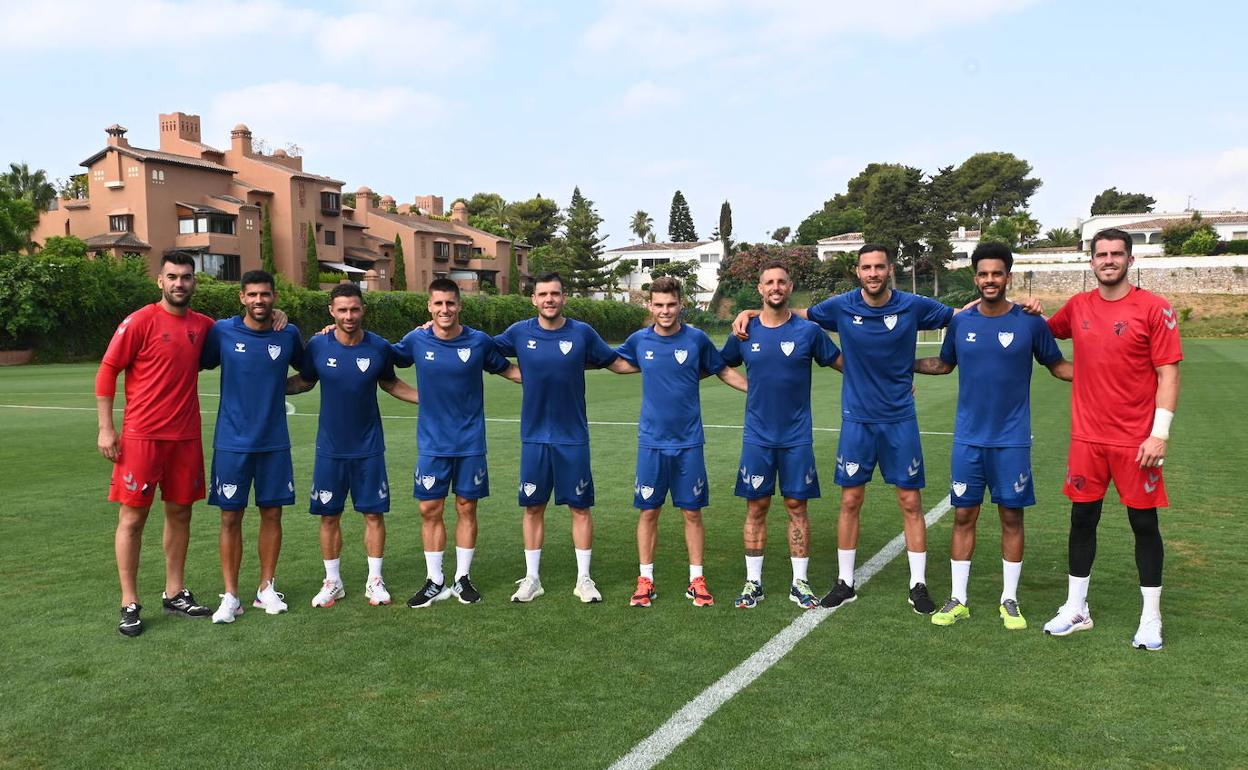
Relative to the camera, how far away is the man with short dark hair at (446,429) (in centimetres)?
632

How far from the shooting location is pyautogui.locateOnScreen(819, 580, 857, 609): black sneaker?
6.05 m

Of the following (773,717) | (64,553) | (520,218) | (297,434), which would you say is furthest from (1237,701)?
(520,218)

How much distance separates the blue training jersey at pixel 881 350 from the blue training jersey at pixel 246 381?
11.4 feet

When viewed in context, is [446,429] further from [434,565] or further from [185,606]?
[185,606]

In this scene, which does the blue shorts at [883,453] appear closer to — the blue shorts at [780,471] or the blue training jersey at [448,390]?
the blue shorts at [780,471]

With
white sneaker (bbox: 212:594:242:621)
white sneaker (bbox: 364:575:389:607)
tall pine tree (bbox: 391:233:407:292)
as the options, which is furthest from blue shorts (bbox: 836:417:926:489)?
tall pine tree (bbox: 391:233:407:292)

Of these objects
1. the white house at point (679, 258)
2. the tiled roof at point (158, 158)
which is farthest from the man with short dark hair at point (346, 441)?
the white house at point (679, 258)

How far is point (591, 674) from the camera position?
4898mm

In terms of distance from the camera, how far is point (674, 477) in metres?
6.32

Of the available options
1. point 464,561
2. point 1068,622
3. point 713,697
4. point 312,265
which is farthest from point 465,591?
point 312,265

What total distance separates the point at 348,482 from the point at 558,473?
52.8 inches

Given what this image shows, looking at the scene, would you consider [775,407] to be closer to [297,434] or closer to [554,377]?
[554,377]

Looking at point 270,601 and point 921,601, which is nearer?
point 921,601

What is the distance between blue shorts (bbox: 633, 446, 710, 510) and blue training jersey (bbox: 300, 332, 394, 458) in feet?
5.64
